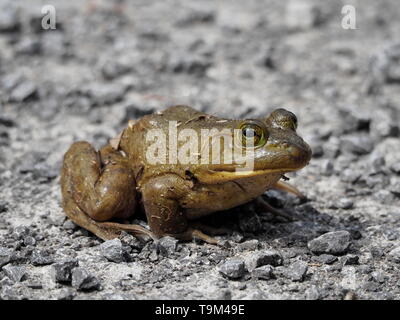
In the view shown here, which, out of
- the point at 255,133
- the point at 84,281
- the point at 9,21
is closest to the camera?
the point at 84,281

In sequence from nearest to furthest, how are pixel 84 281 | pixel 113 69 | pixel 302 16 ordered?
pixel 84 281, pixel 113 69, pixel 302 16

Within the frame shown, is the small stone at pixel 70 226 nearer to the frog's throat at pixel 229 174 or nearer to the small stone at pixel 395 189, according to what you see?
the frog's throat at pixel 229 174

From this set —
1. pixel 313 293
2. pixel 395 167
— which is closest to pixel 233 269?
pixel 313 293

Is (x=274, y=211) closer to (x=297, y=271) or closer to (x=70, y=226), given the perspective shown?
(x=297, y=271)

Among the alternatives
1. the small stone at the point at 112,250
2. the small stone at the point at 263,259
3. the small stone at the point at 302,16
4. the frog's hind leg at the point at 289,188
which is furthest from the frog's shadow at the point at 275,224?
the small stone at the point at 302,16

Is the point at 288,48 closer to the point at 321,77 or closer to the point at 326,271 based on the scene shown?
the point at 321,77

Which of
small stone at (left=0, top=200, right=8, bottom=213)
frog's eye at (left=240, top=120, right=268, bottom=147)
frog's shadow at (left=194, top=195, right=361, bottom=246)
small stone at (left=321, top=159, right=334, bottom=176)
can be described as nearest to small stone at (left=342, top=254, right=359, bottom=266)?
frog's shadow at (left=194, top=195, right=361, bottom=246)
